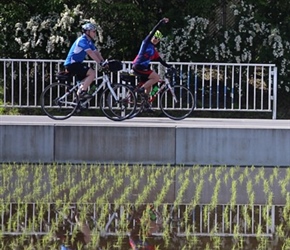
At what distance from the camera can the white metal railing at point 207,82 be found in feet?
58.5

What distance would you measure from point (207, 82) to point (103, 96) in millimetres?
4067

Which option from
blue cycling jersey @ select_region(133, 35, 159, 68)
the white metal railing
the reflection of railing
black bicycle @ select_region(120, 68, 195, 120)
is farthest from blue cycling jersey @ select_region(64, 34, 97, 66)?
→ the reflection of railing

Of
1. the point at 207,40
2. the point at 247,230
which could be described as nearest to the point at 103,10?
the point at 207,40

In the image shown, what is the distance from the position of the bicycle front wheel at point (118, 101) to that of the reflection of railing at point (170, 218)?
5665mm

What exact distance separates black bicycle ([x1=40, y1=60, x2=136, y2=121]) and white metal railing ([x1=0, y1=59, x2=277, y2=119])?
2143 millimetres

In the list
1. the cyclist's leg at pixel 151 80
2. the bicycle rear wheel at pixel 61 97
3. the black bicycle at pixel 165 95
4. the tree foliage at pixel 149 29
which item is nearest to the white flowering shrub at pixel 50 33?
the tree foliage at pixel 149 29

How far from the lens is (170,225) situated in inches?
330

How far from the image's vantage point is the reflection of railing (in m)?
8.08

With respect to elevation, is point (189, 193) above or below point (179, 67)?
below

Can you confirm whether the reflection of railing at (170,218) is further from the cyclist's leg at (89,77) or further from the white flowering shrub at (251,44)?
the white flowering shrub at (251,44)

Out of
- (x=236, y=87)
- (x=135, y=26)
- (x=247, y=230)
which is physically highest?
(x=135, y=26)

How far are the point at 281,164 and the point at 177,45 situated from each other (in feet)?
25.7

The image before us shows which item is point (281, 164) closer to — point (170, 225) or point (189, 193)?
point (189, 193)

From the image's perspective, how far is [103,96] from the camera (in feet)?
50.0
